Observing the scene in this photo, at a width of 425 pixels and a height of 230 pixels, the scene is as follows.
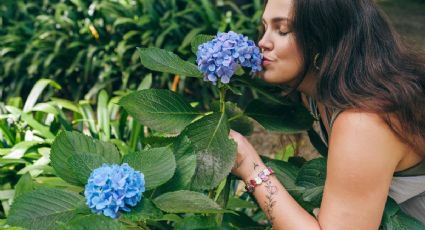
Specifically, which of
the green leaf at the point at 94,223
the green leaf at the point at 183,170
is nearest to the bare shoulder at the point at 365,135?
the green leaf at the point at 183,170

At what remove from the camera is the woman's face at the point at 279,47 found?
5.93 ft

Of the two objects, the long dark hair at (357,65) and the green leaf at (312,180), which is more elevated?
the long dark hair at (357,65)

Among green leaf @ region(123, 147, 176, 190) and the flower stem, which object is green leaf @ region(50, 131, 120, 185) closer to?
green leaf @ region(123, 147, 176, 190)

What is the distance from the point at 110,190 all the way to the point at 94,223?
10 centimetres

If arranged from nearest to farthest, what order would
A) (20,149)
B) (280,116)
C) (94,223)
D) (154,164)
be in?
(94,223), (154,164), (280,116), (20,149)

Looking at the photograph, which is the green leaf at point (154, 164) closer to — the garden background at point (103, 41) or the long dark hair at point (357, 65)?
the long dark hair at point (357, 65)

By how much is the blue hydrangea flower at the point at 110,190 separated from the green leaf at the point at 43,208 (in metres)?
0.10

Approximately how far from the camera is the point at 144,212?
1.41 m

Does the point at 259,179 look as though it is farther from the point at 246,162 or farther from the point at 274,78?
the point at 274,78

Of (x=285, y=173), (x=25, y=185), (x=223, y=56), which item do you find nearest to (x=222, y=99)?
(x=223, y=56)

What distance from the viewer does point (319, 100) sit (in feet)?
6.12

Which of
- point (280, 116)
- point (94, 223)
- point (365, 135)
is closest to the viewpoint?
point (94, 223)

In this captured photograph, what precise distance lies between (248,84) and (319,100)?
0.71 feet

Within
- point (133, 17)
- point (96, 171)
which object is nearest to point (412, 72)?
point (96, 171)
